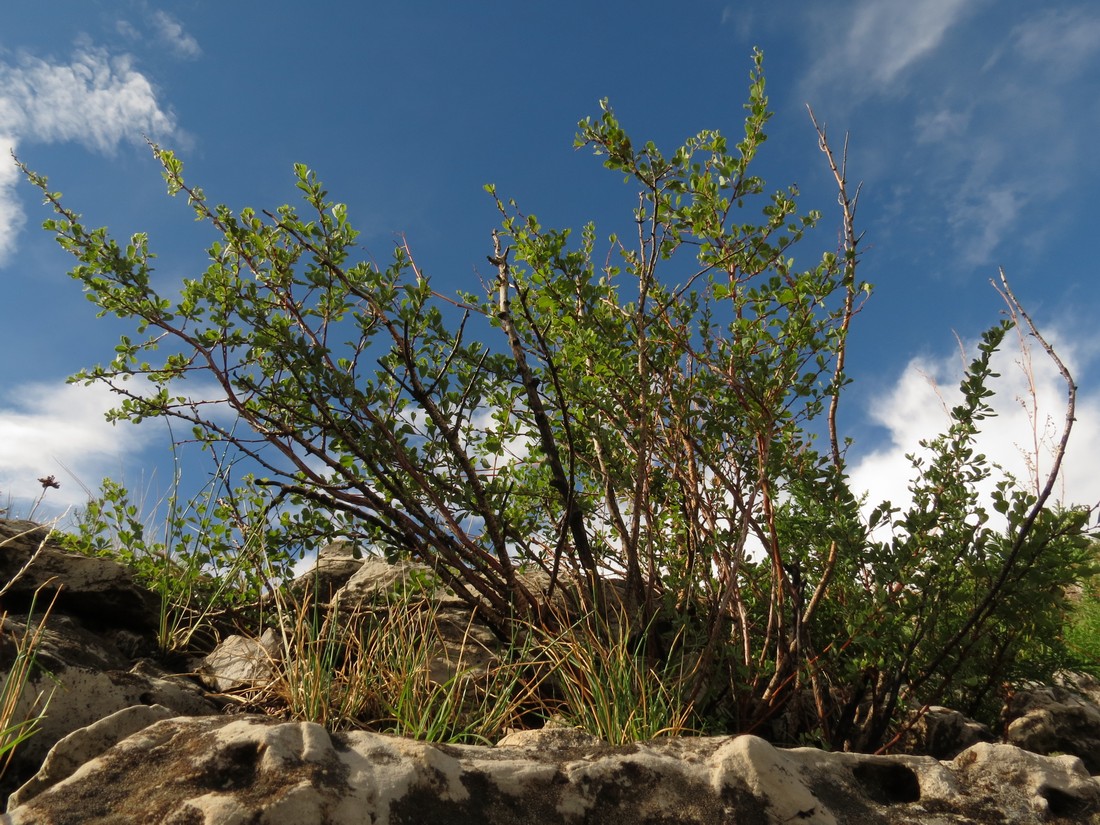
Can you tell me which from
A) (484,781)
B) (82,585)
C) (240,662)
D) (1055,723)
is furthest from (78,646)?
(1055,723)

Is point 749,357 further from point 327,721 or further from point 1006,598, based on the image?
point 327,721

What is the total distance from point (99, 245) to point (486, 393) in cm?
203

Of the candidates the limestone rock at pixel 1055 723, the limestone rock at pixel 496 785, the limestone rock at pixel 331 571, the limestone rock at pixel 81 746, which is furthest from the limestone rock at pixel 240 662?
the limestone rock at pixel 1055 723

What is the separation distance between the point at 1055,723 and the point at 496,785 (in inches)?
136

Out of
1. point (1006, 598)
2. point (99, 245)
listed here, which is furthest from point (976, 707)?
point (99, 245)

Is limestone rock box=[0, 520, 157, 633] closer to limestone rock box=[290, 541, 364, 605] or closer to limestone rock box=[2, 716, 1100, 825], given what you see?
Result: limestone rock box=[290, 541, 364, 605]

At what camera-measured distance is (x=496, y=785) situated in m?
1.97

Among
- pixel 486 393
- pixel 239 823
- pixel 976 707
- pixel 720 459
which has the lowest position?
pixel 239 823

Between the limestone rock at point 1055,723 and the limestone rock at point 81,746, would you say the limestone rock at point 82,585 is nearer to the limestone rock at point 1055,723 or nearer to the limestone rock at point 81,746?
the limestone rock at point 81,746

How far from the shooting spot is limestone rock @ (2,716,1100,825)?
70.2 inches

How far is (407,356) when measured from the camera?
12.4 feet

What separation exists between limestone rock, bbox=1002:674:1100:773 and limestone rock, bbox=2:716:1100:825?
1.96m

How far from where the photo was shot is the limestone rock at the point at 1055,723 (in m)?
3.99

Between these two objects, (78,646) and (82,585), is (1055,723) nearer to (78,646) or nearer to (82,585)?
(78,646)
